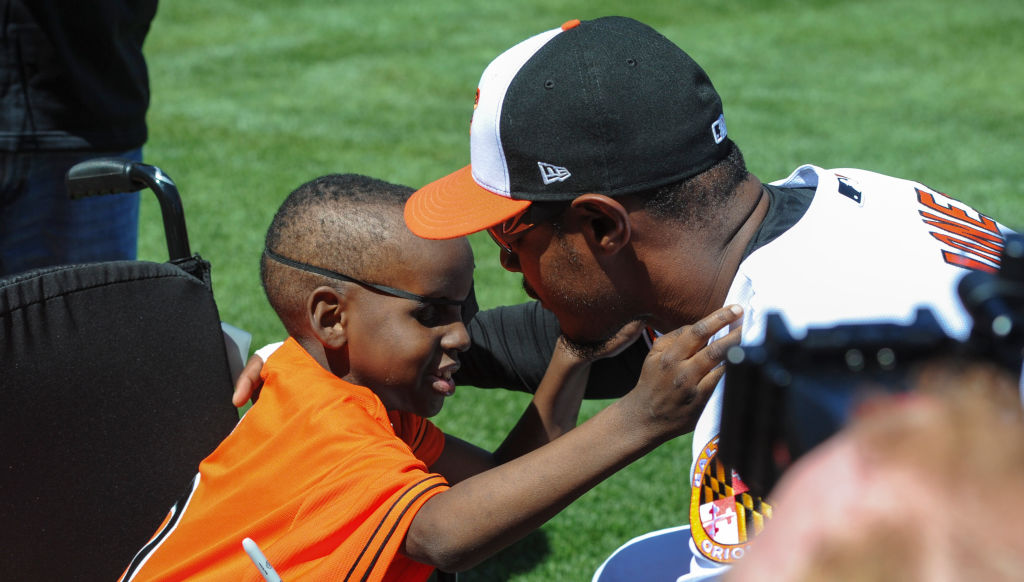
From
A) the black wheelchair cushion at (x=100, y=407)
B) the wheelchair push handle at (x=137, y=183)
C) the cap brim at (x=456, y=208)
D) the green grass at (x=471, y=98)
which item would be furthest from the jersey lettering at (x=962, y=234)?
the green grass at (x=471, y=98)

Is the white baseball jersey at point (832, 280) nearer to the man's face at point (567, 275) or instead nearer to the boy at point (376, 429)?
the boy at point (376, 429)

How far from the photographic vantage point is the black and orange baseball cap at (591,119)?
80.0 inches

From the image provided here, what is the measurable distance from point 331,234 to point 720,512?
1.14 meters

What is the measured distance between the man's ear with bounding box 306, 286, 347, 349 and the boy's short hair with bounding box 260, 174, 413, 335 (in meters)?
0.03

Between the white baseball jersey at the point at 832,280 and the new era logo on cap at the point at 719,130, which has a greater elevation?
the new era logo on cap at the point at 719,130

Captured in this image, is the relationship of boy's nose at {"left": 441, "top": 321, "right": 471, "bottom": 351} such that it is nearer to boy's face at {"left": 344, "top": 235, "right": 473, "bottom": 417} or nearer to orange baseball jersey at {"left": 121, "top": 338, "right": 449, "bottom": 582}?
boy's face at {"left": 344, "top": 235, "right": 473, "bottom": 417}

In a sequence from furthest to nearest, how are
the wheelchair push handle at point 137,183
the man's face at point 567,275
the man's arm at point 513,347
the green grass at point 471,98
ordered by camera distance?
the green grass at point 471,98, the man's arm at point 513,347, the wheelchair push handle at point 137,183, the man's face at point 567,275

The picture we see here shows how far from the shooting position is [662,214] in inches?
82.5

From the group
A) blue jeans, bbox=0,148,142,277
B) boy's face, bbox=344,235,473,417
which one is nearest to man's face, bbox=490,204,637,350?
boy's face, bbox=344,235,473,417

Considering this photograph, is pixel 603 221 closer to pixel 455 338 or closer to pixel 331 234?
pixel 455 338

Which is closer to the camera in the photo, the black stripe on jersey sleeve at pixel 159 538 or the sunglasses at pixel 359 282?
the black stripe on jersey sleeve at pixel 159 538

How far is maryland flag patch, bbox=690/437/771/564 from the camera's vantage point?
6.16ft

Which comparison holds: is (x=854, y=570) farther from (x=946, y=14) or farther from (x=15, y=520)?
(x=946, y=14)

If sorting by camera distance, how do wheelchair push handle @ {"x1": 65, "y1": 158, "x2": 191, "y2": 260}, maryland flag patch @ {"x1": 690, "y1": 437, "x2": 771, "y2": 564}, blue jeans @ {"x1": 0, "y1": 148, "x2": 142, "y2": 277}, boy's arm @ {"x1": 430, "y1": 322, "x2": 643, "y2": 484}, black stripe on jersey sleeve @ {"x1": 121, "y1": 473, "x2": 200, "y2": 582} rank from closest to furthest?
maryland flag patch @ {"x1": 690, "y1": 437, "x2": 771, "y2": 564} < black stripe on jersey sleeve @ {"x1": 121, "y1": 473, "x2": 200, "y2": 582} < wheelchair push handle @ {"x1": 65, "y1": 158, "x2": 191, "y2": 260} < boy's arm @ {"x1": 430, "y1": 322, "x2": 643, "y2": 484} < blue jeans @ {"x1": 0, "y1": 148, "x2": 142, "y2": 277}
